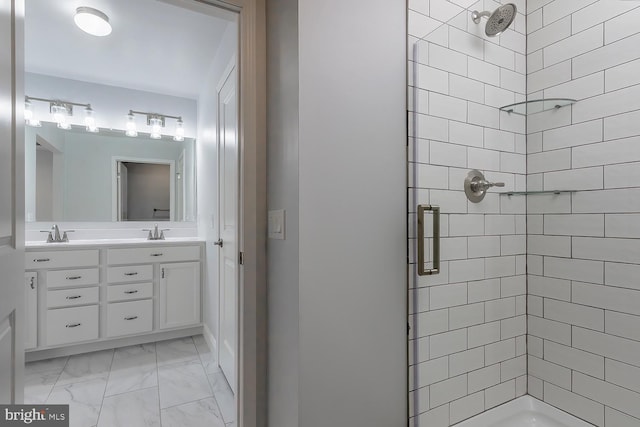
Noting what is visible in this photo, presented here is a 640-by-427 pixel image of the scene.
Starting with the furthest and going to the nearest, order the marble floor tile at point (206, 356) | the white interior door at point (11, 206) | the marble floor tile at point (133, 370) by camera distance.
Answer: the marble floor tile at point (206, 356) → the marble floor tile at point (133, 370) → the white interior door at point (11, 206)

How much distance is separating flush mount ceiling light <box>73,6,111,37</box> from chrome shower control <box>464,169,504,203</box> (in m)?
2.39

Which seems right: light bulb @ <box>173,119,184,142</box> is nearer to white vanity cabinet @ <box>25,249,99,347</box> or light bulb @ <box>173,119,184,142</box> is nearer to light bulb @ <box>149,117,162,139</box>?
light bulb @ <box>149,117,162,139</box>

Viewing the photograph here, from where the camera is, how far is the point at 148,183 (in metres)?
3.22

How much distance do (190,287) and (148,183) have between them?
1.18 metres

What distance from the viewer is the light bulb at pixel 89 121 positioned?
9.64 ft

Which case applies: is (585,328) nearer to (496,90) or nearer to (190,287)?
(496,90)

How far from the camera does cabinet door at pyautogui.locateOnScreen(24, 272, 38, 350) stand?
2.37 meters

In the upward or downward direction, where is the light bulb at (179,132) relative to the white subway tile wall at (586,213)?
upward

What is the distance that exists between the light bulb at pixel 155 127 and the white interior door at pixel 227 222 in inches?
50.8

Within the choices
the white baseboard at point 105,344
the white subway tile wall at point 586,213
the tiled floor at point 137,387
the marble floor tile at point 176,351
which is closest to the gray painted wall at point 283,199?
the tiled floor at point 137,387

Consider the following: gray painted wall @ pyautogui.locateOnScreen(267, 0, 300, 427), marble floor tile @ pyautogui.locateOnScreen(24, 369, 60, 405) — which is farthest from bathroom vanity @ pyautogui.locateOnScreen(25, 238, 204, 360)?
gray painted wall @ pyautogui.locateOnScreen(267, 0, 300, 427)

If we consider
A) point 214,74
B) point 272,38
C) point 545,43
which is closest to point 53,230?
point 214,74

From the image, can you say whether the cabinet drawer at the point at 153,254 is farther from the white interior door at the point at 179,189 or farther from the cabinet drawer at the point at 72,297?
the white interior door at the point at 179,189

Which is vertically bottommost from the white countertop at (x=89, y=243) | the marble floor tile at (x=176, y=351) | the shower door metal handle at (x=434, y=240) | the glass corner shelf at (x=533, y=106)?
the marble floor tile at (x=176, y=351)
